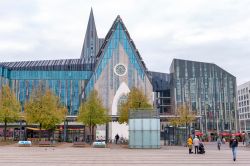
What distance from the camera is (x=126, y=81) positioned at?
9588 cm

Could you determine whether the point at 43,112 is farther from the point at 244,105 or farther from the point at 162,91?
the point at 244,105

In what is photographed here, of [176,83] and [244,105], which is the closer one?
[176,83]

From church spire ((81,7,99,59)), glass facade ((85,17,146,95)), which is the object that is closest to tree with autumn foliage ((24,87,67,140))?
glass facade ((85,17,146,95))

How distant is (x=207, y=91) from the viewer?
13212 cm

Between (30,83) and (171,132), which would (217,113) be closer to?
(30,83)

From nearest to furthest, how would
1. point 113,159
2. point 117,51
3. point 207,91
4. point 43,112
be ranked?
point 113,159, point 43,112, point 117,51, point 207,91

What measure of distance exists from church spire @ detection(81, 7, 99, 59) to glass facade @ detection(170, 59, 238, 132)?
237 ft

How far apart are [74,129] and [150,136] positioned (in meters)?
40.8

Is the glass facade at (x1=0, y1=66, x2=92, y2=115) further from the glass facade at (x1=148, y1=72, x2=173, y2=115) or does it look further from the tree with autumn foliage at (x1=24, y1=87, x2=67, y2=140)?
the tree with autumn foliage at (x1=24, y1=87, x2=67, y2=140)

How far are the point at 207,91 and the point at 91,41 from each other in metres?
83.5

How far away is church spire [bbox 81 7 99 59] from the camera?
640 feet

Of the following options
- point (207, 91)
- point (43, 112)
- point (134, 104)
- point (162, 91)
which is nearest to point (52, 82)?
point (162, 91)

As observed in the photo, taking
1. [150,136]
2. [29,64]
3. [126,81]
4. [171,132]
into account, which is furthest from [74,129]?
[29,64]

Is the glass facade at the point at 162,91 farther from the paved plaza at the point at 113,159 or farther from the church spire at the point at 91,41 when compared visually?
the paved plaza at the point at 113,159
